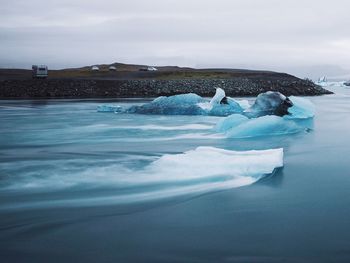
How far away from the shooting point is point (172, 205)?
181 inches

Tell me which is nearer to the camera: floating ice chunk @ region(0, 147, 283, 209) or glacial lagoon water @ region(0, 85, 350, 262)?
glacial lagoon water @ region(0, 85, 350, 262)

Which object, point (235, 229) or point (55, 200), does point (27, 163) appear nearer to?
point (55, 200)

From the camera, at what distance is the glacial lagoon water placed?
338 centimetres

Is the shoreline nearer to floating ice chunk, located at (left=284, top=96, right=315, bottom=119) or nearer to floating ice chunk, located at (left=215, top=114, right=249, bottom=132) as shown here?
floating ice chunk, located at (left=284, top=96, right=315, bottom=119)

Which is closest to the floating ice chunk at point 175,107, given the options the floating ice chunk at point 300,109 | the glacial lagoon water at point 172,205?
the floating ice chunk at point 300,109

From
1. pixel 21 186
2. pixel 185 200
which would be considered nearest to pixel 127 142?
pixel 21 186

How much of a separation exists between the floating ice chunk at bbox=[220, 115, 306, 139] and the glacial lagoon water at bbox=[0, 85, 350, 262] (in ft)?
5.18

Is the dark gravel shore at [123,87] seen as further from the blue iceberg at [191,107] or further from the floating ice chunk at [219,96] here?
the floating ice chunk at [219,96]

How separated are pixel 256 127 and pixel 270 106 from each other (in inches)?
191

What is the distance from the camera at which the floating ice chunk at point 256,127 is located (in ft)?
33.8

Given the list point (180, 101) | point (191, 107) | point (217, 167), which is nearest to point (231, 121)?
point (217, 167)

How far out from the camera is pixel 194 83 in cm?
3491

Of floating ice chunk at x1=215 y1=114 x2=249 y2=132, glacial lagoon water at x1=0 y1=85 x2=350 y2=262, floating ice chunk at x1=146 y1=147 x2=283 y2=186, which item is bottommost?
glacial lagoon water at x1=0 y1=85 x2=350 y2=262

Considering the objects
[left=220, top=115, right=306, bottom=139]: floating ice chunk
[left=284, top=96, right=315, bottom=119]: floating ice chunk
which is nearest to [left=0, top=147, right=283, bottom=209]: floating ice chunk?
[left=220, top=115, right=306, bottom=139]: floating ice chunk
